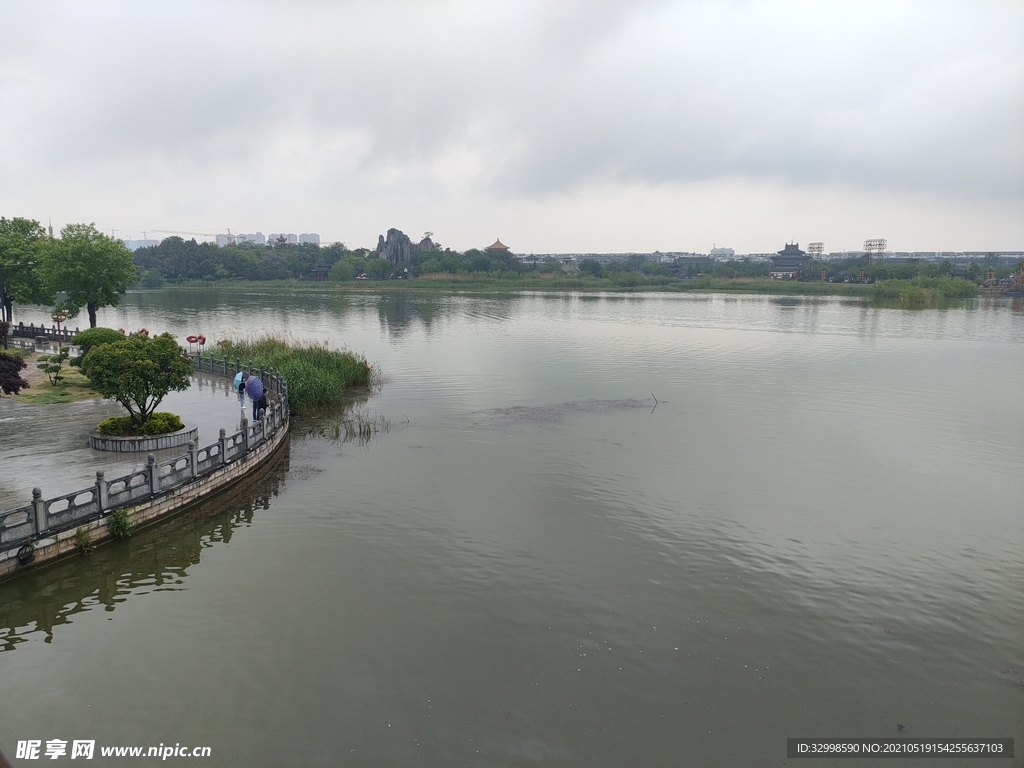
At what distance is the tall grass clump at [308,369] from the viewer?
80.4ft

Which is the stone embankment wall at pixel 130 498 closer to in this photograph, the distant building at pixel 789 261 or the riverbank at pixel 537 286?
the riverbank at pixel 537 286

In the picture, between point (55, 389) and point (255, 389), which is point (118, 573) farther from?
point (55, 389)

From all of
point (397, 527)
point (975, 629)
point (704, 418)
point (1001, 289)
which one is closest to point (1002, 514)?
point (975, 629)

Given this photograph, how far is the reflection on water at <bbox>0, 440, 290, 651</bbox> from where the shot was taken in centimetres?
1028

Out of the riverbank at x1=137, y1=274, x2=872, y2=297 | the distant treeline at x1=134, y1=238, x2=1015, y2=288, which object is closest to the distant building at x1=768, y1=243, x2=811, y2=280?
the distant treeline at x1=134, y1=238, x2=1015, y2=288

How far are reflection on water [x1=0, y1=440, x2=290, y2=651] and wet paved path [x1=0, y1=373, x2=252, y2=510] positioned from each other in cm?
202

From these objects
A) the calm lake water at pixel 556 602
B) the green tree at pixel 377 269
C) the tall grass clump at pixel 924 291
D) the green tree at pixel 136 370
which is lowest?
the calm lake water at pixel 556 602

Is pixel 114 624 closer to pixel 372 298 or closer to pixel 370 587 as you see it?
pixel 370 587

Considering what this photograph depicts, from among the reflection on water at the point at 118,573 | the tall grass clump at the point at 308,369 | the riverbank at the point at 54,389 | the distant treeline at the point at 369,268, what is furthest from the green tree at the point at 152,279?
the reflection on water at the point at 118,573

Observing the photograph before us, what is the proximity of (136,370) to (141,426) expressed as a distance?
1.57 m

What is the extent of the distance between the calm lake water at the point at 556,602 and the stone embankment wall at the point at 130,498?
454mm

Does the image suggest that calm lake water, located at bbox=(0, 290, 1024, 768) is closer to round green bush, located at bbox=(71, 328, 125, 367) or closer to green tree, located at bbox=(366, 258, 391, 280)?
round green bush, located at bbox=(71, 328, 125, 367)

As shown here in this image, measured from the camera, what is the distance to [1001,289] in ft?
369

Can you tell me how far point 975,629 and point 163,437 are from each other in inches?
680
